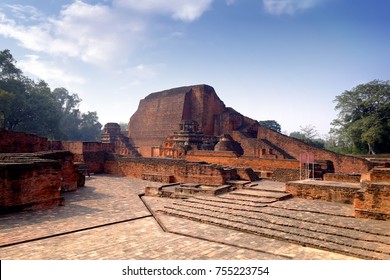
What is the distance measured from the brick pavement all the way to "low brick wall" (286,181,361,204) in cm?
41

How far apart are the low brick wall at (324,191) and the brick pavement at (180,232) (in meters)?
0.41

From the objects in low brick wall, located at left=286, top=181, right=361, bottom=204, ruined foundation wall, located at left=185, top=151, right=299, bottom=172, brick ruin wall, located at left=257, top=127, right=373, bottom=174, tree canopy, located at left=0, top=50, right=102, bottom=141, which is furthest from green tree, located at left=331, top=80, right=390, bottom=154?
tree canopy, located at left=0, top=50, right=102, bottom=141

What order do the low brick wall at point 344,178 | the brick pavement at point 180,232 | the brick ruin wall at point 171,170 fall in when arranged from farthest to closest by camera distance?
the brick ruin wall at point 171,170, the low brick wall at point 344,178, the brick pavement at point 180,232

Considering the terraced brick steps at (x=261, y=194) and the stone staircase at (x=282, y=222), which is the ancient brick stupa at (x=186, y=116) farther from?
the stone staircase at (x=282, y=222)

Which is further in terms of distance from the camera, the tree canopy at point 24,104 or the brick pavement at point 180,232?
the tree canopy at point 24,104

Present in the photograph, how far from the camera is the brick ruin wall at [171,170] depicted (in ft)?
36.8

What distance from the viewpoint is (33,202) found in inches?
287

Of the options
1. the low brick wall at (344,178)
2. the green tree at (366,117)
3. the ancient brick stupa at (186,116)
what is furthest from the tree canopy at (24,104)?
the green tree at (366,117)

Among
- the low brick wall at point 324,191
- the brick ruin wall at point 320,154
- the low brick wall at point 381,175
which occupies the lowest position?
the low brick wall at point 324,191

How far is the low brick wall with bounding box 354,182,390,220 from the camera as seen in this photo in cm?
604

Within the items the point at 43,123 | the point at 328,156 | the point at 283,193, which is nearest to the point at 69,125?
the point at 43,123

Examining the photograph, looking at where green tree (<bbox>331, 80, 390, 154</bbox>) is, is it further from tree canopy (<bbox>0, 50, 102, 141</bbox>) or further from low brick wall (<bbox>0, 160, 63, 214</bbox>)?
tree canopy (<bbox>0, 50, 102, 141</bbox>)

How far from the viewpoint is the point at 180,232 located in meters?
5.71
